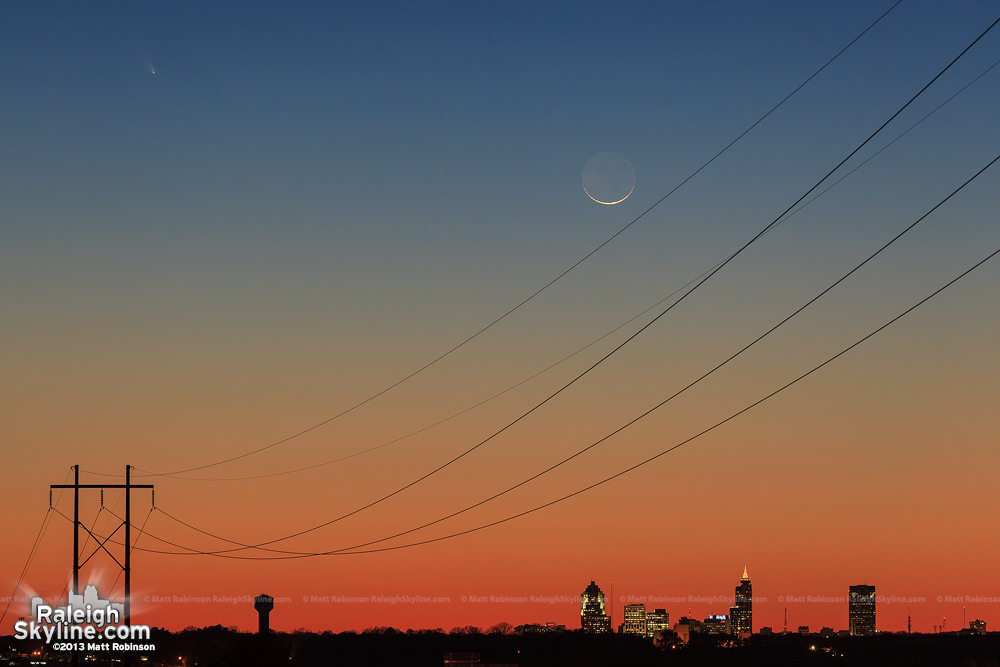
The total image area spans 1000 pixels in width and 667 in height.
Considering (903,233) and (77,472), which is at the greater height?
(903,233)

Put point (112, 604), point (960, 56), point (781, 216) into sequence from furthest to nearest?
point (112, 604) < point (781, 216) < point (960, 56)

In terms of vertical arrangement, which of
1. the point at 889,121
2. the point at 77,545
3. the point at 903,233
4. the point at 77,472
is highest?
the point at 889,121

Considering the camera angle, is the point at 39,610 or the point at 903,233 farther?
the point at 39,610

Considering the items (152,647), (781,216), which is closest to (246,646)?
(152,647)

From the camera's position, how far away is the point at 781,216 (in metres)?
37.9

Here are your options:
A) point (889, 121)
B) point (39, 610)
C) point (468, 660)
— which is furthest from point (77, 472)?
point (468, 660)

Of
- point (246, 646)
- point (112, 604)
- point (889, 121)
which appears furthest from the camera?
point (246, 646)

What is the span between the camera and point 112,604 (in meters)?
80.3

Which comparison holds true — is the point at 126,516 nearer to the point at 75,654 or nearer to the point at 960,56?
the point at 75,654

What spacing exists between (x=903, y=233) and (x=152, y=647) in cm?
6437

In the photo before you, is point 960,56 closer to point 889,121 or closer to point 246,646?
point 889,121

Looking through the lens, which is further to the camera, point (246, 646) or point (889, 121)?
point (246, 646)

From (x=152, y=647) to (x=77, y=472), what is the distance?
13287 mm

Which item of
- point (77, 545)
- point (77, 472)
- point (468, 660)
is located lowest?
point (468, 660)
